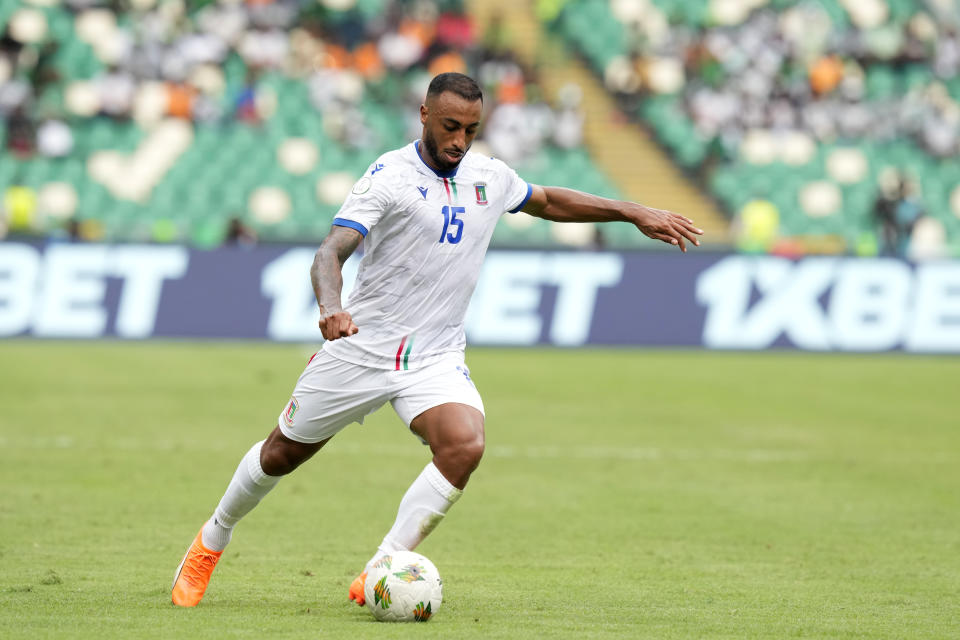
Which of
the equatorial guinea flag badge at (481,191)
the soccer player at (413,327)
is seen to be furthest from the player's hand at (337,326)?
the equatorial guinea flag badge at (481,191)

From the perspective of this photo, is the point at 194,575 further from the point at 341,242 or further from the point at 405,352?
the point at 341,242

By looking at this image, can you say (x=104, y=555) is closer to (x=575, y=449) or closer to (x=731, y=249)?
(x=575, y=449)

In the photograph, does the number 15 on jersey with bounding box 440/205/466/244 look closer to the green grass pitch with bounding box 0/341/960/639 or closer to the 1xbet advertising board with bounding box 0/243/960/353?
the green grass pitch with bounding box 0/341/960/639

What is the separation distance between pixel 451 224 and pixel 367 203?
426 millimetres

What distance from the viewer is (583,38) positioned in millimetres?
31453

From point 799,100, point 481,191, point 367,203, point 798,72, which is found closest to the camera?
point 367,203

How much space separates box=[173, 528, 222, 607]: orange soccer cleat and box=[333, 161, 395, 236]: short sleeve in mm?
1639

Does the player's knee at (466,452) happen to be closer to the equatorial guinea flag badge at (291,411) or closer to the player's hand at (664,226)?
the equatorial guinea flag badge at (291,411)

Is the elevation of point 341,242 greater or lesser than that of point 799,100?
lesser

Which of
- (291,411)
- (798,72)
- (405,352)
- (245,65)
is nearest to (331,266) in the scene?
(405,352)

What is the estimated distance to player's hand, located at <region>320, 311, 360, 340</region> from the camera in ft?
17.5

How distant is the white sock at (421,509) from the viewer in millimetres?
5945

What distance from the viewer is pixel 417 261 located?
6.10 m

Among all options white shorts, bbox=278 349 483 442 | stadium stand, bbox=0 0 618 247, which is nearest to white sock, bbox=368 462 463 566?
white shorts, bbox=278 349 483 442
